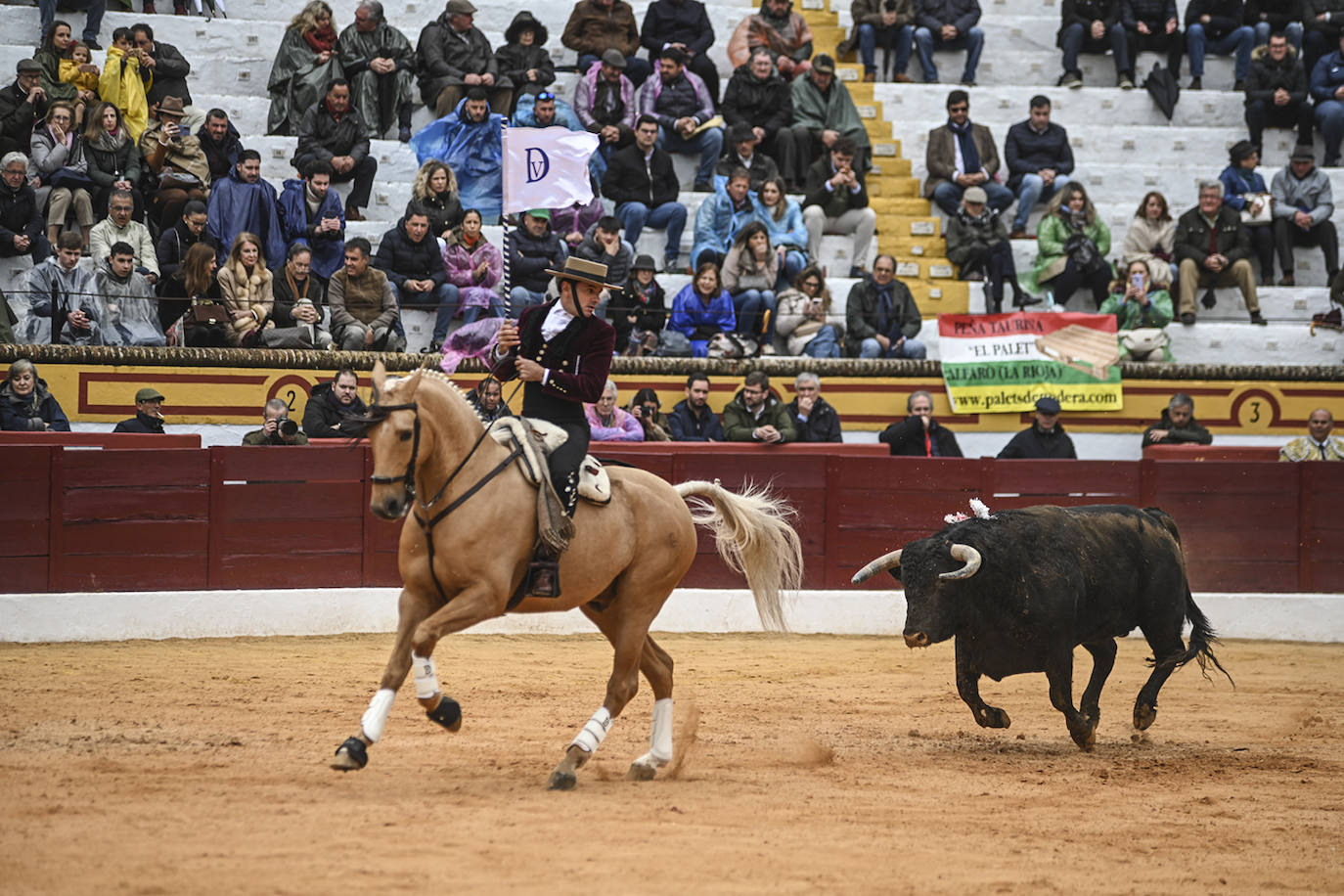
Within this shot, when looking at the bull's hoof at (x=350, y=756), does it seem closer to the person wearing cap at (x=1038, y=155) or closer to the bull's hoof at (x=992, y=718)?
the bull's hoof at (x=992, y=718)

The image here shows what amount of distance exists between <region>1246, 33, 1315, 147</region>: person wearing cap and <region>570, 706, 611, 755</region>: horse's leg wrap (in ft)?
44.6

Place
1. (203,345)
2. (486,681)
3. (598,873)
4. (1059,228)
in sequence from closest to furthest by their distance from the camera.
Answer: (598,873)
(486,681)
(203,345)
(1059,228)

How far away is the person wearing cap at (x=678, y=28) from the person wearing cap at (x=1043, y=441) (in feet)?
17.5

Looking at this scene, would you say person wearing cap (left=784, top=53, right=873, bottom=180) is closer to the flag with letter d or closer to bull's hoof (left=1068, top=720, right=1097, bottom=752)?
the flag with letter d

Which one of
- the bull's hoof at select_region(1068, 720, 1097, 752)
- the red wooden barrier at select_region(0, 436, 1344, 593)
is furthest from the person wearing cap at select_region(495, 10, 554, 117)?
the bull's hoof at select_region(1068, 720, 1097, 752)

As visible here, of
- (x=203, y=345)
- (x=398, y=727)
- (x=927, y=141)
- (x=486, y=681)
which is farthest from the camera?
(x=927, y=141)

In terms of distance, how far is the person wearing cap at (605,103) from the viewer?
582 inches

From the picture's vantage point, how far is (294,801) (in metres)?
5.62

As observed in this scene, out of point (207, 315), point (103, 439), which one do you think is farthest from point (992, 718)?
point (207, 315)

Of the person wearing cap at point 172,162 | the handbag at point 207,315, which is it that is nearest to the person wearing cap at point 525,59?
the person wearing cap at point 172,162

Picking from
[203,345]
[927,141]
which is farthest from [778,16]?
[203,345]

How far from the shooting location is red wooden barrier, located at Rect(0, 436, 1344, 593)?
33.7 feet

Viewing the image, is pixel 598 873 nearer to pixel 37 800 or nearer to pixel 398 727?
pixel 37 800

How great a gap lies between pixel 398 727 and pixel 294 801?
1904mm
